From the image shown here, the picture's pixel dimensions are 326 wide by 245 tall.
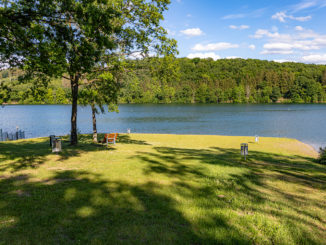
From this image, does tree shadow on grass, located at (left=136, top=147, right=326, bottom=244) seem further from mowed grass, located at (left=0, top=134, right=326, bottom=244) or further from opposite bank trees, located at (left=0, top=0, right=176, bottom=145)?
opposite bank trees, located at (left=0, top=0, right=176, bottom=145)

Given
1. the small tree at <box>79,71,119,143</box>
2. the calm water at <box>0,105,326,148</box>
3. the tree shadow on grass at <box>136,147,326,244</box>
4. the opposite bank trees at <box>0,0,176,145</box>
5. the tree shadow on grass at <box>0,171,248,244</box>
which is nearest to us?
the tree shadow on grass at <box>0,171,248,244</box>

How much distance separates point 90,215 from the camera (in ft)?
17.8

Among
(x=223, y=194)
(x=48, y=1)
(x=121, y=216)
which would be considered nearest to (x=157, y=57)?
(x=48, y=1)

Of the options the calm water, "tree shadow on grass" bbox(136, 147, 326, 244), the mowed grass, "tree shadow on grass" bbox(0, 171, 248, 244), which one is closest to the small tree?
the calm water

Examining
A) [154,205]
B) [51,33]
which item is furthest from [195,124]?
[154,205]

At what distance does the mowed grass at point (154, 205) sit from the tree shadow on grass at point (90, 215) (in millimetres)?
18

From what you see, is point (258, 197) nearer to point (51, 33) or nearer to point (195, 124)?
point (51, 33)

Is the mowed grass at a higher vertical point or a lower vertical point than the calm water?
higher

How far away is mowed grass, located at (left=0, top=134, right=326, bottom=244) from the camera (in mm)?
4723

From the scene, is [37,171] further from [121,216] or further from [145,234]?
[145,234]

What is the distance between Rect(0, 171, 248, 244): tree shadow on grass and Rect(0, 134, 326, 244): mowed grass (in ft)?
0.06

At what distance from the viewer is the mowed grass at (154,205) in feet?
15.5

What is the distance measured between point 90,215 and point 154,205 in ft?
5.10

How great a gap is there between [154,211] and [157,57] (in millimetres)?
14712
